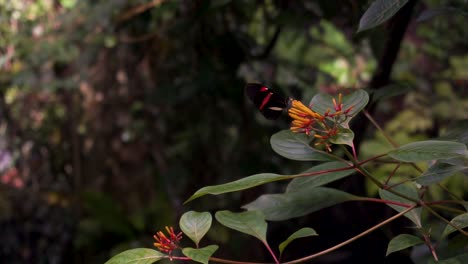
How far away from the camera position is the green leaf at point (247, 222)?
59 centimetres

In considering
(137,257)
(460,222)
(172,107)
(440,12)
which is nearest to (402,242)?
(460,222)

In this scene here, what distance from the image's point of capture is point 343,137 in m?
0.54

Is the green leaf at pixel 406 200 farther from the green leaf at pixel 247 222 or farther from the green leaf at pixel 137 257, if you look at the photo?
the green leaf at pixel 137 257

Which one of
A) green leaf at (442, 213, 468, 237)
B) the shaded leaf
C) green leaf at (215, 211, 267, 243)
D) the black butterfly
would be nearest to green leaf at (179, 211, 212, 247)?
green leaf at (215, 211, 267, 243)

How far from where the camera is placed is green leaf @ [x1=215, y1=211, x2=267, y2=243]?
1.93 ft

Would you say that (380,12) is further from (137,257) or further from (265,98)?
(137,257)

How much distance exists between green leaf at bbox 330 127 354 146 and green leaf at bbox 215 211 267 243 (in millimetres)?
134

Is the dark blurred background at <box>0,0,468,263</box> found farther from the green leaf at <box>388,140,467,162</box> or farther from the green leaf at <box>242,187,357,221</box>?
the green leaf at <box>388,140,467,162</box>

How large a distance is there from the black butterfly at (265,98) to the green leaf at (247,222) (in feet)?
0.42

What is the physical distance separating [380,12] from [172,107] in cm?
143

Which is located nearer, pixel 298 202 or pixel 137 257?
pixel 137 257

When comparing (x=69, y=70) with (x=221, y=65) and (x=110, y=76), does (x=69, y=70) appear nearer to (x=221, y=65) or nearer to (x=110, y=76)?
(x=110, y=76)

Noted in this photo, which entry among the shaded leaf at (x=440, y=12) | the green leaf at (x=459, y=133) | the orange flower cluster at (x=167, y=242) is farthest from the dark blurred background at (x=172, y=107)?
the orange flower cluster at (x=167, y=242)

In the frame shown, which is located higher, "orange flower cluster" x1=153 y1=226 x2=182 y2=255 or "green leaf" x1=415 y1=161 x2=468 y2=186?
"orange flower cluster" x1=153 y1=226 x2=182 y2=255
